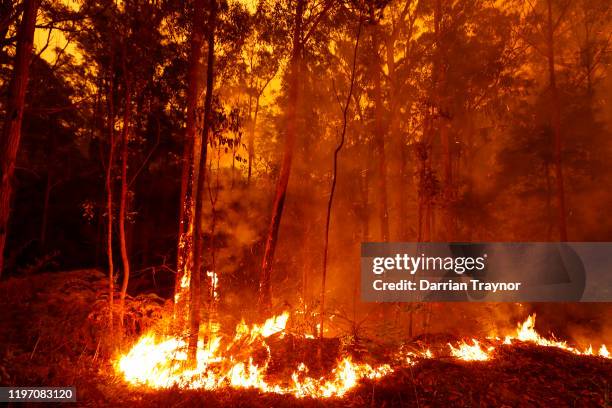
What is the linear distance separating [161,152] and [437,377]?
13.7m

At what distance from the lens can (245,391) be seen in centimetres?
662

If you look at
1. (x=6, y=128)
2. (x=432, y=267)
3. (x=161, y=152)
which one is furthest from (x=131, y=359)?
(x=432, y=267)

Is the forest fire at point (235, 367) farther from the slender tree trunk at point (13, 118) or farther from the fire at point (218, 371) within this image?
the slender tree trunk at point (13, 118)

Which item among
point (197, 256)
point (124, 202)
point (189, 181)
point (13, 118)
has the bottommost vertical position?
point (197, 256)

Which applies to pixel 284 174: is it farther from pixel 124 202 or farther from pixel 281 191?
pixel 124 202

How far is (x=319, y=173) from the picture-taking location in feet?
78.0

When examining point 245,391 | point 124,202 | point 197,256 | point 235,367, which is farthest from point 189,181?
point 245,391

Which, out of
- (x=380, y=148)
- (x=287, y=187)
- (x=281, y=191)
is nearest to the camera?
(x=281, y=191)

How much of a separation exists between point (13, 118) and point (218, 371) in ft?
17.7

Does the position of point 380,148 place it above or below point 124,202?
above

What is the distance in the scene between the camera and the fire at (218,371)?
6836mm

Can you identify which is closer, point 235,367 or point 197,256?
point 235,367

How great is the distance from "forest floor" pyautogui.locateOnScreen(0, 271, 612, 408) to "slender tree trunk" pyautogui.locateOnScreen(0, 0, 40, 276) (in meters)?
1.77

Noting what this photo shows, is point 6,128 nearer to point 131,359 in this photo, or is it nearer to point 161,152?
point 131,359
